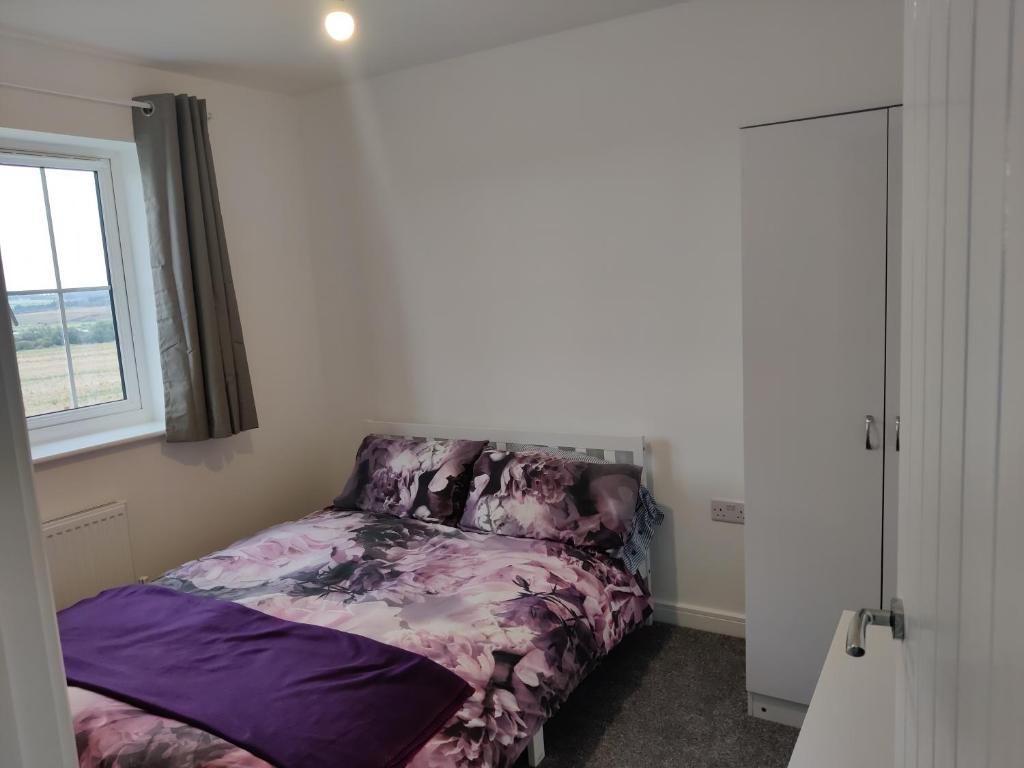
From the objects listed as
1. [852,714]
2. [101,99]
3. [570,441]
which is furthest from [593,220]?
Answer: [852,714]

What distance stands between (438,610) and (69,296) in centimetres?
207

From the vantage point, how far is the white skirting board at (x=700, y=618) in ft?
9.92

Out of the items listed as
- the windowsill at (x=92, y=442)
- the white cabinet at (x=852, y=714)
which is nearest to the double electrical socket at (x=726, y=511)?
the white cabinet at (x=852, y=714)

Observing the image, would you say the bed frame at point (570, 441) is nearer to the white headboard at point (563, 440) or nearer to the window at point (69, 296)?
the white headboard at point (563, 440)

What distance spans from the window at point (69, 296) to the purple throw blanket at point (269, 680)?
1.08 m

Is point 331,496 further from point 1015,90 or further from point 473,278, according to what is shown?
point 1015,90

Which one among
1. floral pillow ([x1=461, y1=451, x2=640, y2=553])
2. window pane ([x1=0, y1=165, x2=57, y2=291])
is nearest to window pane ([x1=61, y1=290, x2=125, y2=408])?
window pane ([x1=0, y1=165, x2=57, y2=291])

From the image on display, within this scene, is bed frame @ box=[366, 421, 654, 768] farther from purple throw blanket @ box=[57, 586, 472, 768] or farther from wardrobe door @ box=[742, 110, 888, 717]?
purple throw blanket @ box=[57, 586, 472, 768]

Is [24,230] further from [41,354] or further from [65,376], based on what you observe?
[65,376]

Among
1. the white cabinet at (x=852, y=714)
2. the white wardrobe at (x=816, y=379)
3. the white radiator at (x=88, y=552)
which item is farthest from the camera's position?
the white radiator at (x=88, y=552)

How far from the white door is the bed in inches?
55.8

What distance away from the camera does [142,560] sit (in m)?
3.16

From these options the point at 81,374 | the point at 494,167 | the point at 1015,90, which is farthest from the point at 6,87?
the point at 1015,90

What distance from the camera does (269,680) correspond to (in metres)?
1.91
